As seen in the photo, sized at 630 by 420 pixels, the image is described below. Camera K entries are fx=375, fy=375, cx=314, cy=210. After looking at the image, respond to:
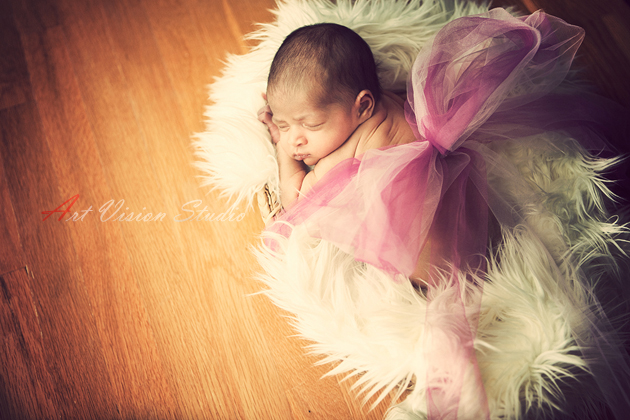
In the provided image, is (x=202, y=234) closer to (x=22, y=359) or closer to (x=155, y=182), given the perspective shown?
(x=155, y=182)

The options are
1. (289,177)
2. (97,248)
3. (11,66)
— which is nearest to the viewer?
(289,177)

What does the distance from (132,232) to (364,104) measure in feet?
2.31

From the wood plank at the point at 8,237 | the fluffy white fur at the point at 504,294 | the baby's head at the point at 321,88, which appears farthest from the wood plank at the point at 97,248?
the baby's head at the point at 321,88

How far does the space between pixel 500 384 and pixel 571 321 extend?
160 mm

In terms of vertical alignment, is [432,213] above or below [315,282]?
above

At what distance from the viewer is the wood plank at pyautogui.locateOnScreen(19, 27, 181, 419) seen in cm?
89

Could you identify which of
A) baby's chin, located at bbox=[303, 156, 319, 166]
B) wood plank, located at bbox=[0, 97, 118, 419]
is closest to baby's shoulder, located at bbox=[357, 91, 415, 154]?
baby's chin, located at bbox=[303, 156, 319, 166]

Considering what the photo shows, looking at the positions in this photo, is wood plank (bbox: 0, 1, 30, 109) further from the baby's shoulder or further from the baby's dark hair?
the baby's shoulder

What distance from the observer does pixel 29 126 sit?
1.13 m

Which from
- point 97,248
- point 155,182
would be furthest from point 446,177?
point 97,248

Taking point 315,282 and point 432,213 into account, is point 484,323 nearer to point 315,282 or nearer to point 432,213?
point 432,213

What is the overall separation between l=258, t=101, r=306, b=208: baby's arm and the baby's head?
6 cm

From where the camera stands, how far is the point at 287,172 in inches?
35.4

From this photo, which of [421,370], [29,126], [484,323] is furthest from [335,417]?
[29,126]
